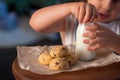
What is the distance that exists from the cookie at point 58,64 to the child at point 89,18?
0.08 m

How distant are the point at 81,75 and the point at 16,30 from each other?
4.11 ft

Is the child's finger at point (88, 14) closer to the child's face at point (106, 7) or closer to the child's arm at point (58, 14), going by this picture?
the child's arm at point (58, 14)

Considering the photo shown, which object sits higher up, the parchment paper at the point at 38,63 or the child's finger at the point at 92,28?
the child's finger at the point at 92,28

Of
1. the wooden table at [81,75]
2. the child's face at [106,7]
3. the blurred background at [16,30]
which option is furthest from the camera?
the blurred background at [16,30]

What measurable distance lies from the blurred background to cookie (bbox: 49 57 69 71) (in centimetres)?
110

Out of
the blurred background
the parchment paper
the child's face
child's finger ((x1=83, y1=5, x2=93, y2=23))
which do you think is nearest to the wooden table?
the parchment paper

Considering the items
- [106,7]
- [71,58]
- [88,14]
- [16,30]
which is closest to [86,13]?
[88,14]

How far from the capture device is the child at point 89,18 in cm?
65

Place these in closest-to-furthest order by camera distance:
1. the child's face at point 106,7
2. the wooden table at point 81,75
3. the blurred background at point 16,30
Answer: the wooden table at point 81,75 → the child's face at point 106,7 → the blurred background at point 16,30

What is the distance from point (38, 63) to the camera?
0.64 meters

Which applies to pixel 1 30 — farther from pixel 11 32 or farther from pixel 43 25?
pixel 43 25

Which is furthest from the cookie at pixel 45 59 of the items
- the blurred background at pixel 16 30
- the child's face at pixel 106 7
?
the blurred background at pixel 16 30

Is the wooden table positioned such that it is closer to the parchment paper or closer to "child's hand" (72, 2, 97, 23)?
the parchment paper

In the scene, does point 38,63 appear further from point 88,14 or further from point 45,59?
point 88,14
